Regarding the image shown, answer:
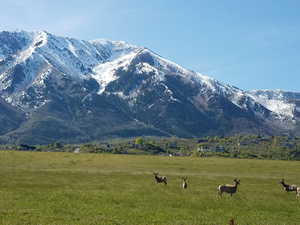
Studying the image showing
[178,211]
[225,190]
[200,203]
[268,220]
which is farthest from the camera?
[225,190]

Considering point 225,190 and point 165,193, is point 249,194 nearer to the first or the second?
point 225,190

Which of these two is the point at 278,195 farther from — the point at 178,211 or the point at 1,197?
the point at 1,197

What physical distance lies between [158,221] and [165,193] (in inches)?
747

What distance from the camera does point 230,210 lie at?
124 ft

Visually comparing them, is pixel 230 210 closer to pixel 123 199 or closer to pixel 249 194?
pixel 123 199

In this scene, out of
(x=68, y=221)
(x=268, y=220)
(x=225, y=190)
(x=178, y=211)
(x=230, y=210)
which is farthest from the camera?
(x=225, y=190)

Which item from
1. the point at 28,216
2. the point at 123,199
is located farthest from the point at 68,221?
the point at 123,199

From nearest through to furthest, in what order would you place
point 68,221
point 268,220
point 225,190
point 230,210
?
point 68,221
point 268,220
point 230,210
point 225,190

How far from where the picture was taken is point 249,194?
50594 mm

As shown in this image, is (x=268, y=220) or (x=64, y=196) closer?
(x=268, y=220)

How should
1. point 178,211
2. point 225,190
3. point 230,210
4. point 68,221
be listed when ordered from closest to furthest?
point 68,221, point 178,211, point 230,210, point 225,190

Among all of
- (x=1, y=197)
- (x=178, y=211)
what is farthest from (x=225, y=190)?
(x=1, y=197)

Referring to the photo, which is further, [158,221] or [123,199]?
[123,199]

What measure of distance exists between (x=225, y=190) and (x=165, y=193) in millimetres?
6714
